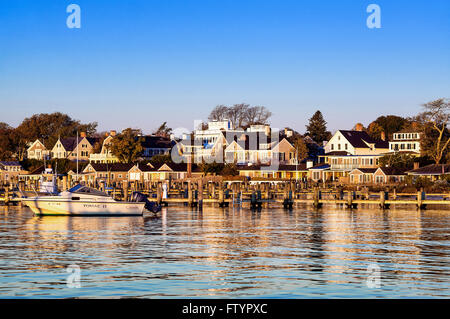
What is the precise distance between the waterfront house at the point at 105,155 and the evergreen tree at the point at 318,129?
5339 centimetres

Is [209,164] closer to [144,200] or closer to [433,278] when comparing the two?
[144,200]

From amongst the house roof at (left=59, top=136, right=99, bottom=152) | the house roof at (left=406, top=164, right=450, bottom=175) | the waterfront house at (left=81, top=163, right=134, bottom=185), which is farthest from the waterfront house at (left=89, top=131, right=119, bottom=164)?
the house roof at (left=406, top=164, right=450, bottom=175)

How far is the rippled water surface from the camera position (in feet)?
80.3

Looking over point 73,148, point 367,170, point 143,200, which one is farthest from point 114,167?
point 143,200

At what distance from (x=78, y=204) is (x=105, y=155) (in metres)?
102

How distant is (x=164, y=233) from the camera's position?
150ft

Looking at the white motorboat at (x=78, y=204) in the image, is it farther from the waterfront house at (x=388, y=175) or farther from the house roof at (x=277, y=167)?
the house roof at (x=277, y=167)

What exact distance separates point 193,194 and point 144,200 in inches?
531

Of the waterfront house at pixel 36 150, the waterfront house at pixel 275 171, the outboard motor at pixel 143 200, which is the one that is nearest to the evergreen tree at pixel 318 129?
the waterfront house at pixel 275 171

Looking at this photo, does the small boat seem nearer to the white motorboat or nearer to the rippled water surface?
the white motorboat

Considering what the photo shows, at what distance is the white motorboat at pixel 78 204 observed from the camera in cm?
5834

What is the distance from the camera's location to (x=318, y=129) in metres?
179

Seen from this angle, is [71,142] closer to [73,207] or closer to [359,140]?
[359,140]
